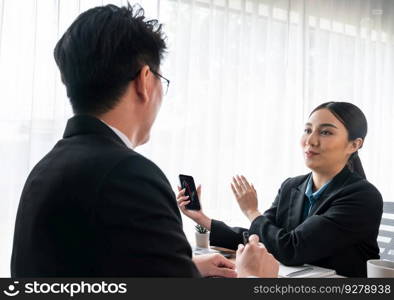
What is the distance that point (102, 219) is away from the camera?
2.17 ft

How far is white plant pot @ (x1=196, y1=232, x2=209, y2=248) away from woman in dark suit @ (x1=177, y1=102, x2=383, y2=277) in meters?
0.03

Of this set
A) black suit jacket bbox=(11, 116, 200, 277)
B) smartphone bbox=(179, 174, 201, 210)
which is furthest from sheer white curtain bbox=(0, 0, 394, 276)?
black suit jacket bbox=(11, 116, 200, 277)

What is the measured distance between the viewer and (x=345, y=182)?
5.62 ft

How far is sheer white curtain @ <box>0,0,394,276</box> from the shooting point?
2.03 metres

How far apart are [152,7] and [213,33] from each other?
1.42ft

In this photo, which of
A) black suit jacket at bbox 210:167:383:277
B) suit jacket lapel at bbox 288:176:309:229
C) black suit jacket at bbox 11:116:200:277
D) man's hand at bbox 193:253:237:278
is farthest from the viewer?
suit jacket lapel at bbox 288:176:309:229

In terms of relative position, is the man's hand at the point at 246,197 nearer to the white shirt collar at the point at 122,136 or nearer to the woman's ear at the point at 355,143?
the woman's ear at the point at 355,143

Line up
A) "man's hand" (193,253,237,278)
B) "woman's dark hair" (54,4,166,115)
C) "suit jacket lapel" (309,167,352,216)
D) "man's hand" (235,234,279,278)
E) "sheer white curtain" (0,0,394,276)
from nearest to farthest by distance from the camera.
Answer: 1. "woman's dark hair" (54,4,166,115)
2. "man's hand" (235,234,279,278)
3. "man's hand" (193,253,237,278)
4. "suit jacket lapel" (309,167,352,216)
5. "sheer white curtain" (0,0,394,276)

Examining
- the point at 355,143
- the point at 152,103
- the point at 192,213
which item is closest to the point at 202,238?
the point at 192,213

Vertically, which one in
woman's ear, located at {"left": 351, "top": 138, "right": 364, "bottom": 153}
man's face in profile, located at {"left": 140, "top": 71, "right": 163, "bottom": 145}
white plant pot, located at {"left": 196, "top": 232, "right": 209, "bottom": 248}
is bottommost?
white plant pot, located at {"left": 196, "top": 232, "right": 209, "bottom": 248}

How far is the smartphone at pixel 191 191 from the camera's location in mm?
1845

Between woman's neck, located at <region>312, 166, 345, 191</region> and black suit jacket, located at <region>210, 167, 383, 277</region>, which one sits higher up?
woman's neck, located at <region>312, 166, 345, 191</region>

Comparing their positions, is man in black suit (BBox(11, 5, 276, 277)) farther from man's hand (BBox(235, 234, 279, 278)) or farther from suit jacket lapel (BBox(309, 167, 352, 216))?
suit jacket lapel (BBox(309, 167, 352, 216))

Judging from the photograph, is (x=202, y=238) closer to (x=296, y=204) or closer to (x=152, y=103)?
(x=296, y=204)
